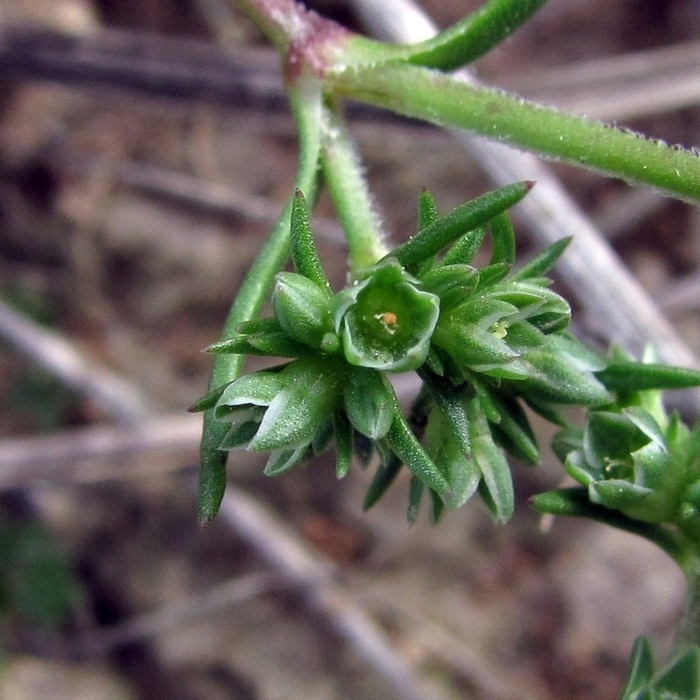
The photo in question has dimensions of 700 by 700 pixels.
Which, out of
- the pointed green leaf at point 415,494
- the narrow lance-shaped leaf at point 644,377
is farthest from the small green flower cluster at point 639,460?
the pointed green leaf at point 415,494

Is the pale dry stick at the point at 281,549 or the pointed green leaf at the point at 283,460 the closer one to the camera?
the pointed green leaf at the point at 283,460

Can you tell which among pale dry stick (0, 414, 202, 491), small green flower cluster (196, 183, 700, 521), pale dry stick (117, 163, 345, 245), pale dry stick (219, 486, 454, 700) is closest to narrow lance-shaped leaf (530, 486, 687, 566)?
small green flower cluster (196, 183, 700, 521)

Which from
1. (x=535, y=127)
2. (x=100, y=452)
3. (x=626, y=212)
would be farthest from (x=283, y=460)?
(x=626, y=212)

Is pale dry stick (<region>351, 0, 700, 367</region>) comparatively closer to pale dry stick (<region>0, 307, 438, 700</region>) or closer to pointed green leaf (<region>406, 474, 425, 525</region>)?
pointed green leaf (<region>406, 474, 425, 525</region>)

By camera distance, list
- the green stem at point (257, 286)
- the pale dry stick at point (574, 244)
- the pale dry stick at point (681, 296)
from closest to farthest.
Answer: the green stem at point (257, 286)
the pale dry stick at point (574, 244)
the pale dry stick at point (681, 296)

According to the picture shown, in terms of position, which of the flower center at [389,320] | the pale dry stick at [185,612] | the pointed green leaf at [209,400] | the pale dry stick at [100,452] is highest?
the flower center at [389,320]

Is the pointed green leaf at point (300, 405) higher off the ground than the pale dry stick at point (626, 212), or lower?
higher

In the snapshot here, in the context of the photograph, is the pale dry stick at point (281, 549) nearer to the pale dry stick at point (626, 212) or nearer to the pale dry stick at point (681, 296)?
the pale dry stick at point (681, 296)

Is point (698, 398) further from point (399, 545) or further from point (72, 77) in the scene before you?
point (72, 77)
